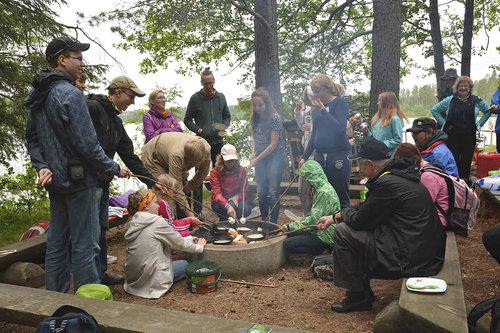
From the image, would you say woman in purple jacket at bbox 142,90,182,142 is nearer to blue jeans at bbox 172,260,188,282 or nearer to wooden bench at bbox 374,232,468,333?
blue jeans at bbox 172,260,188,282

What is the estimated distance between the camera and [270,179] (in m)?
5.22

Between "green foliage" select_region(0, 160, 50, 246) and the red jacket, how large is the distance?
10.8 ft

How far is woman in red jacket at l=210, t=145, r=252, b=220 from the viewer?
5085 millimetres

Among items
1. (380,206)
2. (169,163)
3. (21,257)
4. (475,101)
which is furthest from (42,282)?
(475,101)

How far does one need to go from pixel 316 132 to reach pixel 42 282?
11.8ft

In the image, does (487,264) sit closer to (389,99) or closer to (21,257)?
(389,99)

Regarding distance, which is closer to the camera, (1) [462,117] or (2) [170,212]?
(2) [170,212]

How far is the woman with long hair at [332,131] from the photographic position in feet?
14.9

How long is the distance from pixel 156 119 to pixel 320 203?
8.60 ft

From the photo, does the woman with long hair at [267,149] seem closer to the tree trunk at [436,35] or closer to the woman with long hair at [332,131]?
the woman with long hair at [332,131]

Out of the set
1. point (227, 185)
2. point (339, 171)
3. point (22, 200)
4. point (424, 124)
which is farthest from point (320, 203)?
point (22, 200)

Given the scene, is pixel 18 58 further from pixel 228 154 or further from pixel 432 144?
pixel 432 144

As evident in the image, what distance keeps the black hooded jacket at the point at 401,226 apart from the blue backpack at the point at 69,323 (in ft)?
6.66

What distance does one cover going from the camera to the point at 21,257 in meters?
3.90
